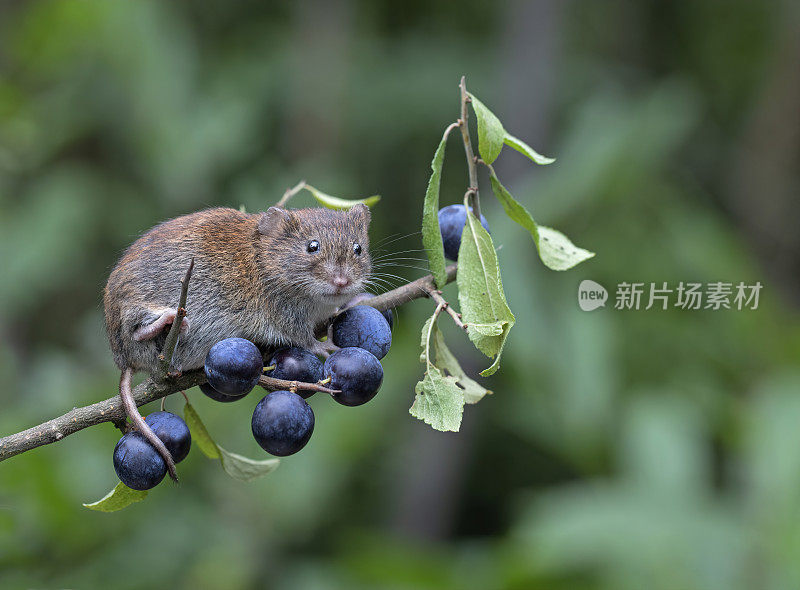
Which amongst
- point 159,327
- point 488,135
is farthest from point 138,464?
point 488,135

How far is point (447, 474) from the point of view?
21.9ft

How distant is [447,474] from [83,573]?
3.28m

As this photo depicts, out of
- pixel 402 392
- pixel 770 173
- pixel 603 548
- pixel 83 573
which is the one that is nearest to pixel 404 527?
pixel 402 392

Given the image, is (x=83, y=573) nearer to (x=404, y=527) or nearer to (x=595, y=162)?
(x=404, y=527)

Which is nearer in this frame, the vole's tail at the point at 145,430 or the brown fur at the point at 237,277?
the vole's tail at the point at 145,430

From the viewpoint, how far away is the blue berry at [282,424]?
1.81 m

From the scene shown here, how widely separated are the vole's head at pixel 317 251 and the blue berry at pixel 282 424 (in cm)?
67

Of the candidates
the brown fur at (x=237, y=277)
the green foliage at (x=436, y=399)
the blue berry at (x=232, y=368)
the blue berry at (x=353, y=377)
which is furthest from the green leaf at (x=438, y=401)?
the brown fur at (x=237, y=277)

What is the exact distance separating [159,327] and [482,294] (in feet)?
2.75

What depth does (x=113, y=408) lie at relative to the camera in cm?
183

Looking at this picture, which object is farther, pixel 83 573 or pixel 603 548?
pixel 603 548

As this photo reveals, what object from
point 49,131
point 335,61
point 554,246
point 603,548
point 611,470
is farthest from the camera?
point 335,61

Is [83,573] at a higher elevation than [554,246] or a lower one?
lower

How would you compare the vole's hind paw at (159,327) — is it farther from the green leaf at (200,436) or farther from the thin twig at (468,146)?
the thin twig at (468,146)
